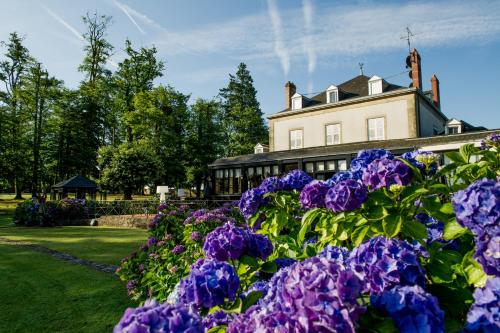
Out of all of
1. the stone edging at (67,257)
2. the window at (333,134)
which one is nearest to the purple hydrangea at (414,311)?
the stone edging at (67,257)

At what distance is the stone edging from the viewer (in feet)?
26.5

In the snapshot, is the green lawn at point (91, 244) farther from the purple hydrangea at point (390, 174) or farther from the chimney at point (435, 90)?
the chimney at point (435, 90)

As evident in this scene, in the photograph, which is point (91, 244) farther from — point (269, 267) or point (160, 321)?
point (160, 321)

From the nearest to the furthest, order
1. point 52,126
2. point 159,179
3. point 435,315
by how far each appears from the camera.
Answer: point 435,315 < point 159,179 < point 52,126

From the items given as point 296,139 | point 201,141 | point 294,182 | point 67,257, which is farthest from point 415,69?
point 294,182

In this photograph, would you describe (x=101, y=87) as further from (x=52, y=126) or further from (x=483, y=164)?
(x=483, y=164)

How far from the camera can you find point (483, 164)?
6.89 feet

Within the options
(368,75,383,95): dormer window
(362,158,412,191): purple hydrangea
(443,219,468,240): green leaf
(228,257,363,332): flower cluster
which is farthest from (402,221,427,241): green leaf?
(368,75,383,95): dormer window

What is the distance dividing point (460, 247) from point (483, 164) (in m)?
0.68

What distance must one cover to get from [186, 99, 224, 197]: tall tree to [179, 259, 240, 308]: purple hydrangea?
115 ft

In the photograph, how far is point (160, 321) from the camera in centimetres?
98

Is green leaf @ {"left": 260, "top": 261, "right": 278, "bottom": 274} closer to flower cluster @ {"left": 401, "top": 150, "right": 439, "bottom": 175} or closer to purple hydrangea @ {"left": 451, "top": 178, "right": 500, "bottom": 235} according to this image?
purple hydrangea @ {"left": 451, "top": 178, "right": 500, "bottom": 235}

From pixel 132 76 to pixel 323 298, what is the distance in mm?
40130

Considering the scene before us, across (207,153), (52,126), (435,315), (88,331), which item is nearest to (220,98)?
(207,153)
